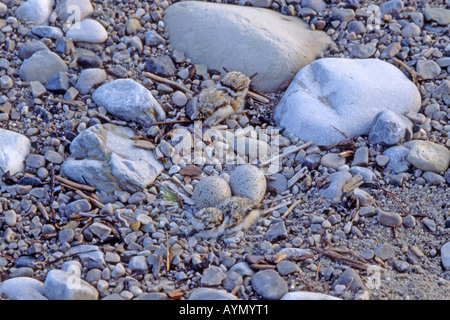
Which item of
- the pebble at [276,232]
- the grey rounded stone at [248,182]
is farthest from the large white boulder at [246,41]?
the pebble at [276,232]

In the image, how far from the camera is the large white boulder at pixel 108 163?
476 centimetres

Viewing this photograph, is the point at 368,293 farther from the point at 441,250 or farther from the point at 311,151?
the point at 311,151

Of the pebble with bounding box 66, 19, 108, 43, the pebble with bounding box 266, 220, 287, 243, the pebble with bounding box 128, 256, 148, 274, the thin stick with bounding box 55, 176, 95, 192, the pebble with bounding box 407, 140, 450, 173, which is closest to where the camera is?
the pebble with bounding box 128, 256, 148, 274

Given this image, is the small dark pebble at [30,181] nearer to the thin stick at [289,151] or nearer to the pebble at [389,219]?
the thin stick at [289,151]

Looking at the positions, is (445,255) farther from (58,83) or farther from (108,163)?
(58,83)

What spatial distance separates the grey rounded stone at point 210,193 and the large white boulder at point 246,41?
152 cm

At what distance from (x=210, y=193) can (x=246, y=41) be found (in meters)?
1.94

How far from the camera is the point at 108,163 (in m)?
4.82

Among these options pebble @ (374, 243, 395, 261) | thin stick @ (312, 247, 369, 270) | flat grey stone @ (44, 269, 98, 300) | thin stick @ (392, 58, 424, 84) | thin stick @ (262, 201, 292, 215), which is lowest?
flat grey stone @ (44, 269, 98, 300)

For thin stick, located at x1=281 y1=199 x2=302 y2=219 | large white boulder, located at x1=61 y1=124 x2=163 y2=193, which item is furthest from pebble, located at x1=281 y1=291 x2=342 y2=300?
large white boulder, located at x1=61 y1=124 x2=163 y2=193

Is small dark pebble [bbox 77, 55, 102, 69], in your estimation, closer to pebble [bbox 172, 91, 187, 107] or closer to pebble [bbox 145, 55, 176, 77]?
pebble [bbox 145, 55, 176, 77]

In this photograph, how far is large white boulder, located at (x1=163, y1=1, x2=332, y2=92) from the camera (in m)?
5.82

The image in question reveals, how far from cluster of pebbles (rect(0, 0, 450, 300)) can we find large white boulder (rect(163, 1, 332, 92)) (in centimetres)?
16

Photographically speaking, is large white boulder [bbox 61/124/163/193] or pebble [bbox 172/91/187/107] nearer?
large white boulder [bbox 61/124/163/193]
